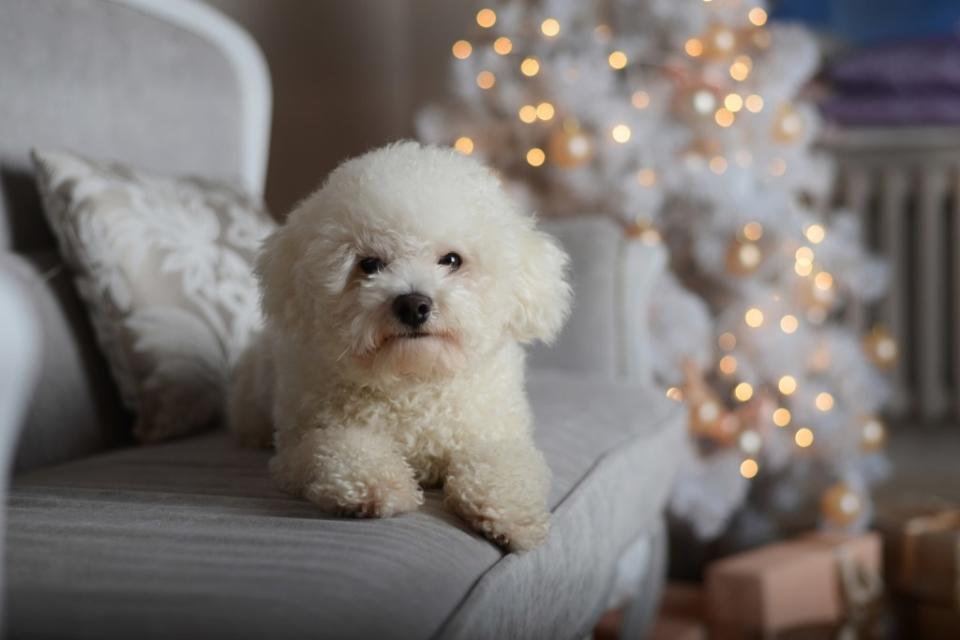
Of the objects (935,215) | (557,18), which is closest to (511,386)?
(557,18)

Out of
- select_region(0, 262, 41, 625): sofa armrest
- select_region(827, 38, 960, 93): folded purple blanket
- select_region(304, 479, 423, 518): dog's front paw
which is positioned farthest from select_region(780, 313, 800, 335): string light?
select_region(0, 262, 41, 625): sofa armrest

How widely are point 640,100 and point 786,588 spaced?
1139 mm

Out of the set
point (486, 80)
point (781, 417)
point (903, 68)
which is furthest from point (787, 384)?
point (903, 68)

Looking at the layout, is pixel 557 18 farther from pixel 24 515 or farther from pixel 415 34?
pixel 24 515

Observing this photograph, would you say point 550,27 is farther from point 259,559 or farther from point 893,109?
point 259,559

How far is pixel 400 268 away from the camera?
1.04 m

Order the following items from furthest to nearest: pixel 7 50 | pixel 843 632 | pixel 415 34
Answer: pixel 415 34 < pixel 843 632 < pixel 7 50

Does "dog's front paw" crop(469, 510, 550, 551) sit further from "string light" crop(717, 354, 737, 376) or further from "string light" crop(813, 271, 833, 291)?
"string light" crop(813, 271, 833, 291)

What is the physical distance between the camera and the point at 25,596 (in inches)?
30.0

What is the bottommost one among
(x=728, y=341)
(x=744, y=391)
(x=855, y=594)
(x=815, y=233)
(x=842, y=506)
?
(x=855, y=594)

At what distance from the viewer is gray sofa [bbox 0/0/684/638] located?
0.74 m

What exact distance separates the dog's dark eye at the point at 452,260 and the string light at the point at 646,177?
4.23 ft

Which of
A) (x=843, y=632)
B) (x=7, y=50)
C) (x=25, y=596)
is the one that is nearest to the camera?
(x=25, y=596)

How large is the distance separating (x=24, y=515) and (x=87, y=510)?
0.06m
